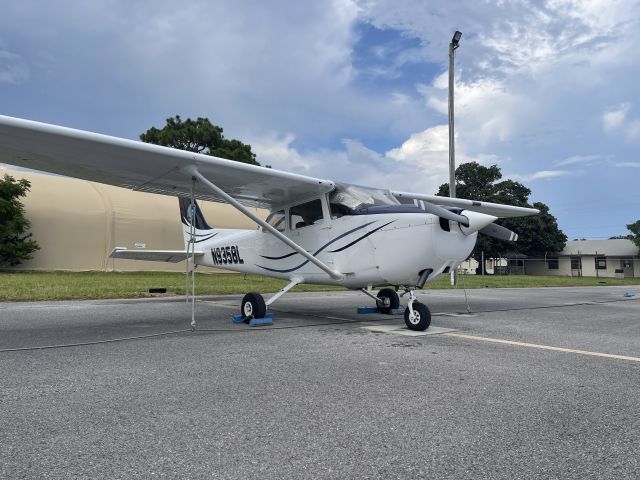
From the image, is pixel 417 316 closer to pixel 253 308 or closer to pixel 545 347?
pixel 545 347

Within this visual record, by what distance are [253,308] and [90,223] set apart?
28329mm

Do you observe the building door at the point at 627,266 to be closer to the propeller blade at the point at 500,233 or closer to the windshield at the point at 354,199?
the propeller blade at the point at 500,233

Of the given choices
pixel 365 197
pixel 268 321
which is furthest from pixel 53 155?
pixel 365 197

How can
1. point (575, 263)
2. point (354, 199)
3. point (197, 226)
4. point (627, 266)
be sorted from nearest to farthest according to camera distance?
point (354, 199)
point (197, 226)
point (627, 266)
point (575, 263)

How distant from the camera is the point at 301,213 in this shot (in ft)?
29.8

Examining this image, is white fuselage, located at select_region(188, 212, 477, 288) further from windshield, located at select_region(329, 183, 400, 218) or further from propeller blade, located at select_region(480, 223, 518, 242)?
propeller blade, located at select_region(480, 223, 518, 242)

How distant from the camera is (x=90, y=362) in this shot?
15.5ft

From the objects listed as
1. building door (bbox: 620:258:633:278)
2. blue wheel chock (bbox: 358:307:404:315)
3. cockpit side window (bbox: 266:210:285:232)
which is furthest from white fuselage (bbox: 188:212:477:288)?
building door (bbox: 620:258:633:278)

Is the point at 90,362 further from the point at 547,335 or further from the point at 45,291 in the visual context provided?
the point at 45,291

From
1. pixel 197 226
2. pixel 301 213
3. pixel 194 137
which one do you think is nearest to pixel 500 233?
pixel 301 213

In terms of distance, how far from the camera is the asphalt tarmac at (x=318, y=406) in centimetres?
232

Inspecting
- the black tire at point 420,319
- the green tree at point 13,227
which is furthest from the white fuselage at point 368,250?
the green tree at point 13,227

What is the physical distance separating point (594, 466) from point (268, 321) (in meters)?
5.83

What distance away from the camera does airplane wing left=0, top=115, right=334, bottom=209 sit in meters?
6.04
